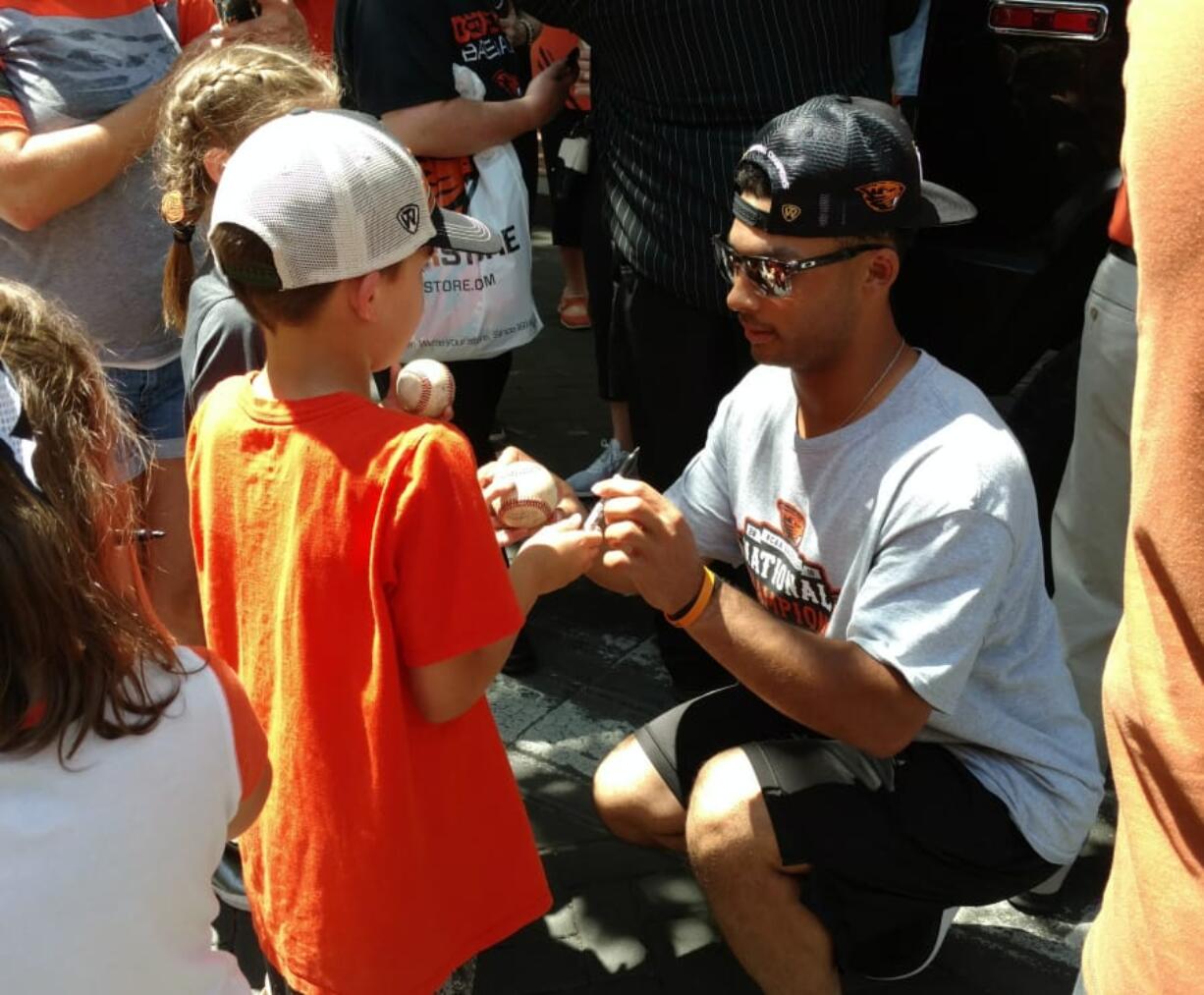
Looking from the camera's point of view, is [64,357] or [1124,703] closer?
[1124,703]

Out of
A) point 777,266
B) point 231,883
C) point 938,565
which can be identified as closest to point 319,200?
point 777,266

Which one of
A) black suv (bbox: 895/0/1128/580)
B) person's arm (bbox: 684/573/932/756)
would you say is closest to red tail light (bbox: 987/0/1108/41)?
black suv (bbox: 895/0/1128/580)

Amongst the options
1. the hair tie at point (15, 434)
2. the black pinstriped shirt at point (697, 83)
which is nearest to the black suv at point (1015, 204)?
the black pinstriped shirt at point (697, 83)

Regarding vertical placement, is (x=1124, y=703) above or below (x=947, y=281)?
above

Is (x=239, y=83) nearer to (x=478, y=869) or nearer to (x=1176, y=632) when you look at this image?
(x=478, y=869)

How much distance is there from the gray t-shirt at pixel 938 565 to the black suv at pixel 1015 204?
1.10 meters

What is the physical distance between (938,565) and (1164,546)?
990 mm

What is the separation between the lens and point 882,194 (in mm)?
2340

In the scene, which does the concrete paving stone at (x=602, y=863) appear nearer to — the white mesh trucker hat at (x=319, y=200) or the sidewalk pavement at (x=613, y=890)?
the sidewalk pavement at (x=613, y=890)

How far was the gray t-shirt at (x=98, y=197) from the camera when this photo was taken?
2.79m

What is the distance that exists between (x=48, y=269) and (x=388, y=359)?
129cm

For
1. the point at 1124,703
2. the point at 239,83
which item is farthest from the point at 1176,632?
the point at 239,83

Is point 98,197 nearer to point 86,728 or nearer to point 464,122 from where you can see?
point 464,122

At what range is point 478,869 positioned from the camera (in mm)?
2084
